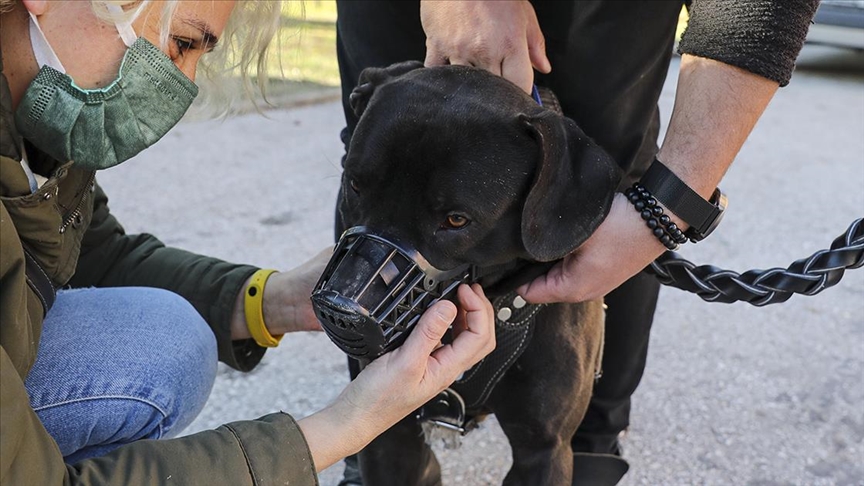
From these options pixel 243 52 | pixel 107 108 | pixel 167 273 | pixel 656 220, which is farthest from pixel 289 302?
pixel 656 220

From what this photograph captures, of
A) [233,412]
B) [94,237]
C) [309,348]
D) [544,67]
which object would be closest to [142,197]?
[309,348]

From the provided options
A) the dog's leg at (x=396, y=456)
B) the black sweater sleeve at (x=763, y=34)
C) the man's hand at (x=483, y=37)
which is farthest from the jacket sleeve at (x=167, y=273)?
the black sweater sleeve at (x=763, y=34)

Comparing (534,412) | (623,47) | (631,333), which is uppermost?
(623,47)

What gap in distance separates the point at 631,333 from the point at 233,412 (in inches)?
56.0

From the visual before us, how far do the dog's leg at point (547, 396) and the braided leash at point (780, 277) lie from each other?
10.5 inches

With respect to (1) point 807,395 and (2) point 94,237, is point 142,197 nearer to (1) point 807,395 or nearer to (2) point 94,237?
(2) point 94,237

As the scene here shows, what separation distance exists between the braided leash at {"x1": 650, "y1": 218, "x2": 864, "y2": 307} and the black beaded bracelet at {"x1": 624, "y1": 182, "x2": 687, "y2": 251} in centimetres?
24

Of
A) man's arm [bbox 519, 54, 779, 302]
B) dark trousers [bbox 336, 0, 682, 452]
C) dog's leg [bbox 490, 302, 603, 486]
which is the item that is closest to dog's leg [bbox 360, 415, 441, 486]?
dog's leg [bbox 490, 302, 603, 486]

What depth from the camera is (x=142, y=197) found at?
5.00 m

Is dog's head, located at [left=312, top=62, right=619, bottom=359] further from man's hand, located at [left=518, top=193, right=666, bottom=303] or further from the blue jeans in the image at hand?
the blue jeans

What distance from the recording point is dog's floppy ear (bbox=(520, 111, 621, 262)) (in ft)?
5.59

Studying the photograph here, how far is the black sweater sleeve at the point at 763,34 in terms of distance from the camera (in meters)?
1.76

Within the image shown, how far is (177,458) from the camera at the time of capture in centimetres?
157

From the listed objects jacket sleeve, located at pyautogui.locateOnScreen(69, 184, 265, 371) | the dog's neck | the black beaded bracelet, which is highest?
the black beaded bracelet
